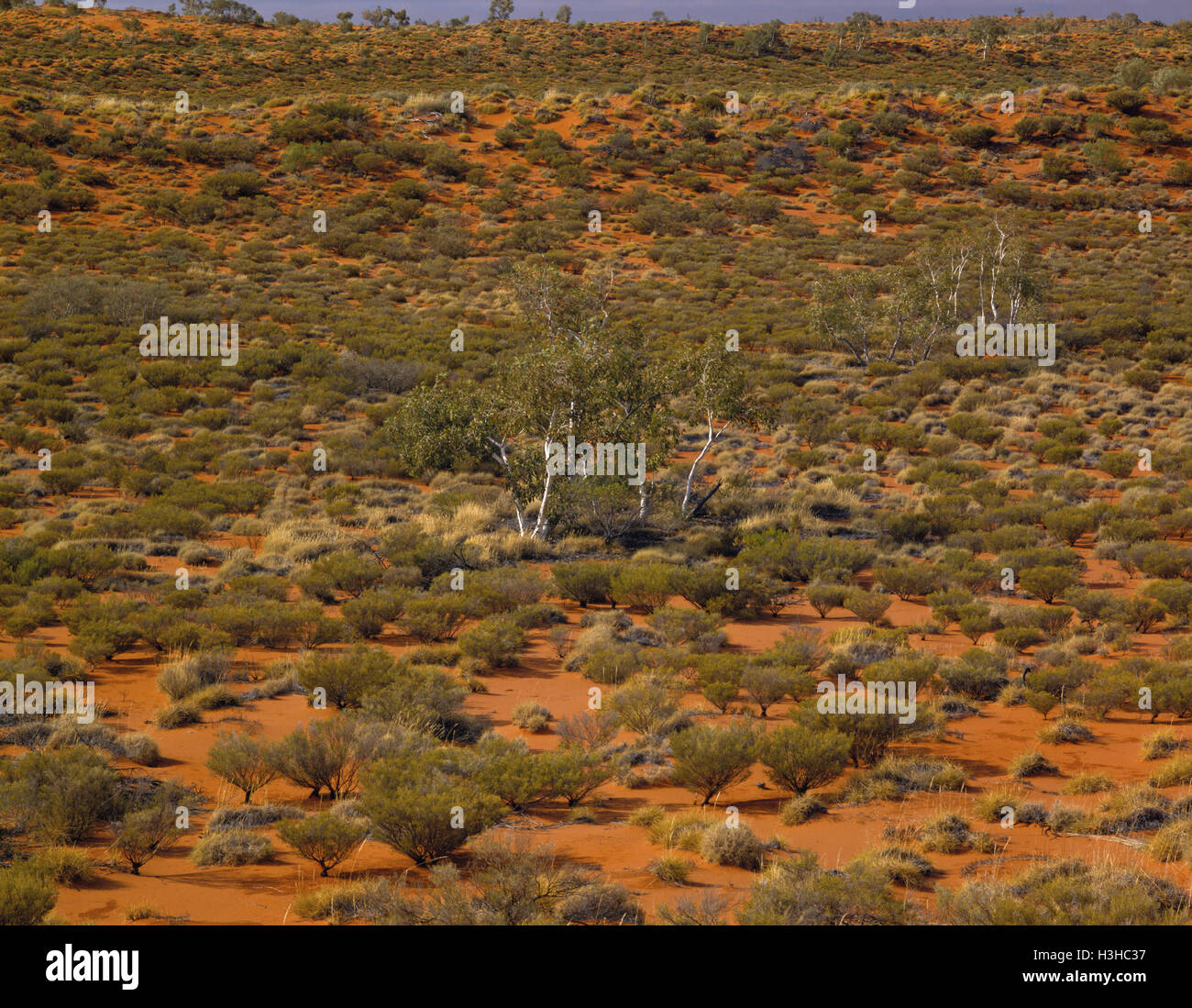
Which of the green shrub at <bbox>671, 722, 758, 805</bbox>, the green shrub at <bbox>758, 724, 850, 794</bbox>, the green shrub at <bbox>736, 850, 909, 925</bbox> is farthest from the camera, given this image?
the green shrub at <bbox>758, 724, 850, 794</bbox>

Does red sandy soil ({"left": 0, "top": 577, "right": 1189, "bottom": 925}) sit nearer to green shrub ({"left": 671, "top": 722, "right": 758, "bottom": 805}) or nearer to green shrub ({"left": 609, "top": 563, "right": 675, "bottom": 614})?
green shrub ({"left": 671, "top": 722, "right": 758, "bottom": 805})

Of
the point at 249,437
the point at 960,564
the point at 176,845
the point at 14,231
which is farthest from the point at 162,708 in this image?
the point at 14,231

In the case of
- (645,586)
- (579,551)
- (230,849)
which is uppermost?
(579,551)

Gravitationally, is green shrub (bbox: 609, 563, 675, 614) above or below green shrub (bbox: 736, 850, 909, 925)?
above

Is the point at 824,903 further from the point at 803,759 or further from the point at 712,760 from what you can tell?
the point at 803,759

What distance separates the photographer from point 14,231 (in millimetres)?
41812

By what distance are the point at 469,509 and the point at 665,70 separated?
224 feet

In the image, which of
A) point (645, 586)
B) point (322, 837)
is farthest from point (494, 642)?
point (322, 837)

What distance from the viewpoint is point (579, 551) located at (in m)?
18.2

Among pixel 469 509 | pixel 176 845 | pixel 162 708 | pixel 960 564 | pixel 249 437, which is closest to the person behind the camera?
pixel 176 845

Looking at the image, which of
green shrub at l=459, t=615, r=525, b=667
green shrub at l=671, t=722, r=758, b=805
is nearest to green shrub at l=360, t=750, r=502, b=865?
green shrub at l=671, t=722, r=758, b=805

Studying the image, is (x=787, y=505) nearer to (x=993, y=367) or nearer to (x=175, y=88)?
(x=993, y=367)

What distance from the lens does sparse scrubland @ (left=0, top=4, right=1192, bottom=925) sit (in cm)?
755

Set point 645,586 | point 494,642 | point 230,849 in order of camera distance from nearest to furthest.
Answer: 1. point 230,849
2. point 494,642
3. point 645,586
